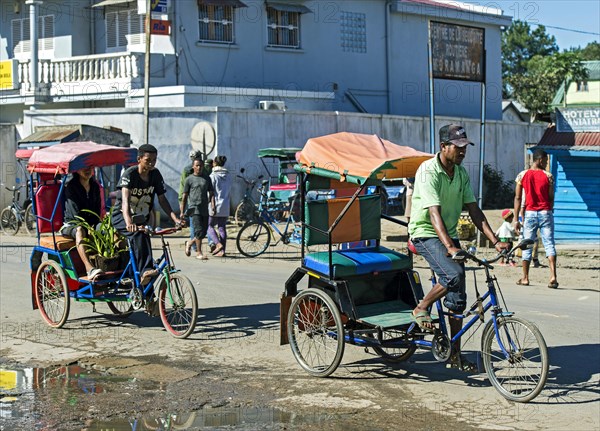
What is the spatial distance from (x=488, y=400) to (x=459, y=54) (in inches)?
565

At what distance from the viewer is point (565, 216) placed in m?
20.2

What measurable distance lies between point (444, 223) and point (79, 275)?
4641 millimetres

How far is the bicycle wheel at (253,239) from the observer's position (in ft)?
58.2

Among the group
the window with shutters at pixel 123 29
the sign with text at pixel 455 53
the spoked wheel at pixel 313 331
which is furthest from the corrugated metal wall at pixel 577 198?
the window with shutters at pixel 123 29

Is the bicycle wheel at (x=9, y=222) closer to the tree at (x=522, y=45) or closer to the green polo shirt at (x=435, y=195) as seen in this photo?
the green polo shirt at (x=435, y=195)

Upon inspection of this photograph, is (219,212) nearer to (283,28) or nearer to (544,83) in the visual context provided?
(283,28)

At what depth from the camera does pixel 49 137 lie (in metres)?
23.3

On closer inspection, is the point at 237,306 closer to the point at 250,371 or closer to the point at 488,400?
the point at 250,371

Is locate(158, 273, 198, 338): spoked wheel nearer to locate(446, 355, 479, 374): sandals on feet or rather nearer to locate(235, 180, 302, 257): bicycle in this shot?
locate(446, 355, 479, 374): sandals on feet

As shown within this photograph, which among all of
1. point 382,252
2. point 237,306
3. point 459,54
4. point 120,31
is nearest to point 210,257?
point 237,306

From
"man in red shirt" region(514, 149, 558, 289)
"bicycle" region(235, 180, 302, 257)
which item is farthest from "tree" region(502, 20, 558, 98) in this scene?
"man in red shirt" region(514, 149, 558, 289)

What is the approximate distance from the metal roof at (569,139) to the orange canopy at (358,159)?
10822 mm

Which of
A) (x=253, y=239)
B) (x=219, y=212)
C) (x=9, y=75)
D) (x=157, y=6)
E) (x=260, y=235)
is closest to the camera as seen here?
(x=219, y=212)

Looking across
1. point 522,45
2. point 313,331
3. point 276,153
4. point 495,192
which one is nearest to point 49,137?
point 276,153
